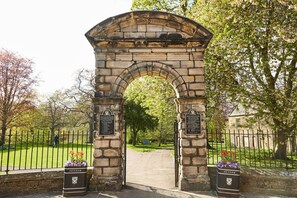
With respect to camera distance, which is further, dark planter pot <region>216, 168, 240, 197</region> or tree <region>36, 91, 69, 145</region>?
tree <region>36, 91, 69, 145</region>

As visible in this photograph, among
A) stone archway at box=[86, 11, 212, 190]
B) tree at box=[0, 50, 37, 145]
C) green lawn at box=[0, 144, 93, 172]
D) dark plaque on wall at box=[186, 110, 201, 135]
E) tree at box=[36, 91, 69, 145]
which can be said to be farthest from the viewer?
tree at box=[36, 91, 69, 145]

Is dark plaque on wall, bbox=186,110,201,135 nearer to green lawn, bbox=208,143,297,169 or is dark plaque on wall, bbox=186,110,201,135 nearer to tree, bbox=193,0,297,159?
green lawn, bbox=208,143,297,169

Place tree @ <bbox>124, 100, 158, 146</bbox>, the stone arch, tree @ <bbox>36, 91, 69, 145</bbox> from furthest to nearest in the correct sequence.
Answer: tree @ <bbox>36, 91, 69, 145</bbox>
tree @ <bbox>124, 100, 158, 146</bbox>
the stone arch

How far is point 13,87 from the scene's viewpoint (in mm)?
20312

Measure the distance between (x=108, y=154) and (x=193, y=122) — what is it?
10.0 ft

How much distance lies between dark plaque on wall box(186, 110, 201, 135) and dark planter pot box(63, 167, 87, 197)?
3657 millimetres

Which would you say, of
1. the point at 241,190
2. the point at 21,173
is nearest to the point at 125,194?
the point at 21,173

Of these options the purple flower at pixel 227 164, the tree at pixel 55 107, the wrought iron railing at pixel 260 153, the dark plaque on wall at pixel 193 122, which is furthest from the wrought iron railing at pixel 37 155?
the tree at pixel 55 107

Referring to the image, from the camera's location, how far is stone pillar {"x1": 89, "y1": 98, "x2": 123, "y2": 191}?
656 cm

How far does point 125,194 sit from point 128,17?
19.3 ft

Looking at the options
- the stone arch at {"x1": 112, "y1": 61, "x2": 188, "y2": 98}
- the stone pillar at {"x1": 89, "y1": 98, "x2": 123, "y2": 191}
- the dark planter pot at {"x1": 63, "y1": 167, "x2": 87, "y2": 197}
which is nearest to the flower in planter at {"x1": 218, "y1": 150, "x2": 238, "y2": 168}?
the stone arch at {"x1": 112, "y1": 61, "x2": 188, "y2": 98}

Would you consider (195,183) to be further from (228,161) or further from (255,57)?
(255,57)

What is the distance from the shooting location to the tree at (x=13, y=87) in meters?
19.8

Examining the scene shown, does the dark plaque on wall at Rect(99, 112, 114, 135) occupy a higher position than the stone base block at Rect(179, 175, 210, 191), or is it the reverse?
the dark plaque on wall at Rect(99, 112, 114, 135)
